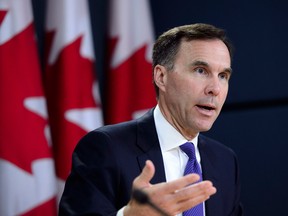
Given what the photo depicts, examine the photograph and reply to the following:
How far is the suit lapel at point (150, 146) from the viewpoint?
1.70 metres

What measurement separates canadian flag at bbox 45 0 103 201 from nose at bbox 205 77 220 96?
0.79 meters

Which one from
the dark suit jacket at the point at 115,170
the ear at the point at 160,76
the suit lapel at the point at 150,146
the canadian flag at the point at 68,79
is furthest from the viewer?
the canadian flag at the point at 68,79

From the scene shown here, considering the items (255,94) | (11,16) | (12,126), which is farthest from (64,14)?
(255,94)

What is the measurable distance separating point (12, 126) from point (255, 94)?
1044mm

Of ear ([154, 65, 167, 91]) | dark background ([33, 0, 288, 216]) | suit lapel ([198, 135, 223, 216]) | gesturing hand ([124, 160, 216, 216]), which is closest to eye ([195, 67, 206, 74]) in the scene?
ear ([154, 65, 167, 91])

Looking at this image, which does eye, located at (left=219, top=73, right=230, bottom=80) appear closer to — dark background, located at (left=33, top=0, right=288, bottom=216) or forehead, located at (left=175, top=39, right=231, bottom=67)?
forehead, located at (left=175, top=39, right=231, bottom=67)

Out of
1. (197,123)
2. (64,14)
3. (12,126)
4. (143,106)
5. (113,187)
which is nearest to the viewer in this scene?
(113,187)

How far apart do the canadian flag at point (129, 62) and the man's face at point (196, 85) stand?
0.74 metres

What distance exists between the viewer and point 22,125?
226cm

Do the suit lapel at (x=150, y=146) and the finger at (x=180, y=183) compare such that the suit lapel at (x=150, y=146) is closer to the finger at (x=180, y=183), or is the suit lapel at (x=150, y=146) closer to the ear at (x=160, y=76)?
the ear at (x=160, y=76)

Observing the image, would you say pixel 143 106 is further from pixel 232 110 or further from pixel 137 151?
pixel 137 151

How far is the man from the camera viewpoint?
5.24 ft

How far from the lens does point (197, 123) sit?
173 centimetres

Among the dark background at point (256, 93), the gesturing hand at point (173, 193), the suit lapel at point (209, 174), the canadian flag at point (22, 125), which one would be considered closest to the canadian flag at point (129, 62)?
→ the dark background at point (256, 93)
